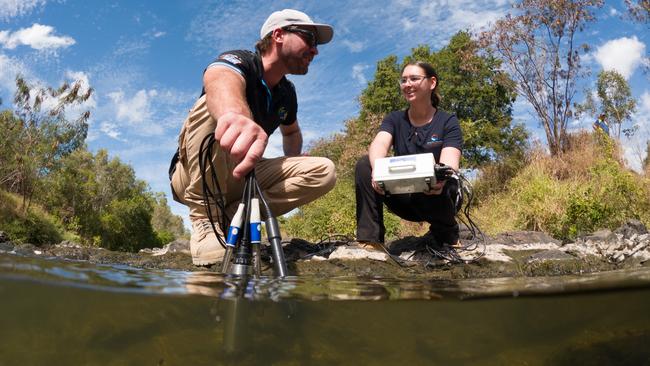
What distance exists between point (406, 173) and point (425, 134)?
958mm

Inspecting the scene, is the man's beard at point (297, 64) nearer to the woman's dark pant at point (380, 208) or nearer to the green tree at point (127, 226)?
the woman's dark pant at point (380, 208)

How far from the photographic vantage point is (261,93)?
13.2ft

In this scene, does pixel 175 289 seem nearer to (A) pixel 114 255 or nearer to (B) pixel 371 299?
(B) pixel 371 299

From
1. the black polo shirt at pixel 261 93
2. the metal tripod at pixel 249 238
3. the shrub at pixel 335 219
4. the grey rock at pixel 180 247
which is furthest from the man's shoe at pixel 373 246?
the shrub at pixel 335 219

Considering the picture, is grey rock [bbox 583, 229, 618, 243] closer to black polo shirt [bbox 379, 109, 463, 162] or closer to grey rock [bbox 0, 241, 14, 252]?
black polo shirt [bbox 379, 109, 463, 162]

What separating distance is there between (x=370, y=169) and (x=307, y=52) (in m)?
1.39

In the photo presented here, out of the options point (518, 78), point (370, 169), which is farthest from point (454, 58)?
point (370, 169)

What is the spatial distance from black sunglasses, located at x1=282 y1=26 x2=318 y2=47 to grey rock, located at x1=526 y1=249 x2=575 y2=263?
3.07m

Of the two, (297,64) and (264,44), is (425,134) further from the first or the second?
(264,44)

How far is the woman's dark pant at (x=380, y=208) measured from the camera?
15.2 ft

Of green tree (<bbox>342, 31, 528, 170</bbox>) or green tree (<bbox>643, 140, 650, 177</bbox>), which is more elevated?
green tree (<bbox>342, 31, 528, 170</bbox>)

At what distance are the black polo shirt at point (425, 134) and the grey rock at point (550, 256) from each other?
1.41 metres

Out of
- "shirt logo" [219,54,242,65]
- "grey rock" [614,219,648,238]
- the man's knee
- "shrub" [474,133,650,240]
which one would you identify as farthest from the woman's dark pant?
"shrub" [474,133,650,240]

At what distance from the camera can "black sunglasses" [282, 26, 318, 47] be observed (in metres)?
3.82
